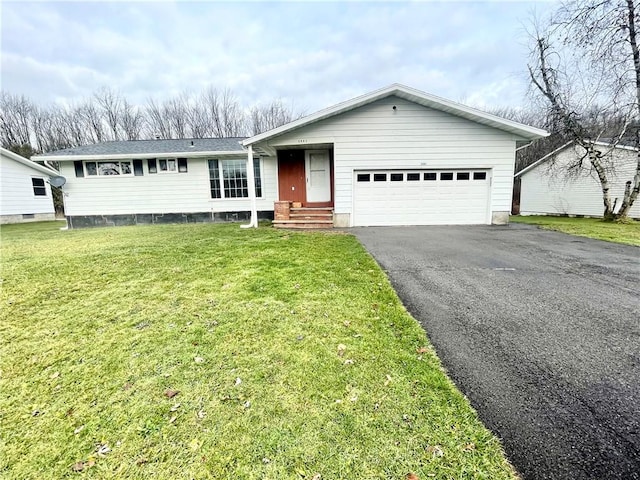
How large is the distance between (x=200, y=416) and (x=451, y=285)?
12.5 feet

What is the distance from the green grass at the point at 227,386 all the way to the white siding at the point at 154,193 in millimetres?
8946

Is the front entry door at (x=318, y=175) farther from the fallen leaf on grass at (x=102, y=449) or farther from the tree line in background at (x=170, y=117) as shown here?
the tree line in background at (x=170, y=117)

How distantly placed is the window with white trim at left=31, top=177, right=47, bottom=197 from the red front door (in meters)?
17.2

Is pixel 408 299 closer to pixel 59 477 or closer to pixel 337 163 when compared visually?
pixel 59 477

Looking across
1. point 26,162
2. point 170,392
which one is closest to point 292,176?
point 170,392

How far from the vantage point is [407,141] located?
34.6 feet

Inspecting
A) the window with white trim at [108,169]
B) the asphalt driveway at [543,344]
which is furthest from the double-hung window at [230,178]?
the asphalt driveway at [543,344]

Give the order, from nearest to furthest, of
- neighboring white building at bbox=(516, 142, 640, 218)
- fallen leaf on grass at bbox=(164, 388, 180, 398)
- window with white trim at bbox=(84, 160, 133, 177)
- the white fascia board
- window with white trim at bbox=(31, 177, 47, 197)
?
fallen leaf on grass at bbox=(164, 388, 180, 398) < the white fascia board < window with white trim at bbox=(84, 160, 133, 177) < neighboring white building at bbox=(516, 142, 640, 218) < window with white trim at bbox=(31, 177, 47, 197)

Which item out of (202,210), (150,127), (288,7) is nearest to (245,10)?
(288,7)

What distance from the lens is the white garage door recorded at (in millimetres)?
10781

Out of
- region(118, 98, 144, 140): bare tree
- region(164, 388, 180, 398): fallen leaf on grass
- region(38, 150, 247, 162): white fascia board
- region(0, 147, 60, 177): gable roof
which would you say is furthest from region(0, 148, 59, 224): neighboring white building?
region(164, 388, 180, 398): fallen leaf on grass

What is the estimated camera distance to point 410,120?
10.5 metres

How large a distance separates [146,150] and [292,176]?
678 centimetres

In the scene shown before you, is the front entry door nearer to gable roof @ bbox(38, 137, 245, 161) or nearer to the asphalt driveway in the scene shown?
gable roof @ bbox(38, 137, 245, 161)
